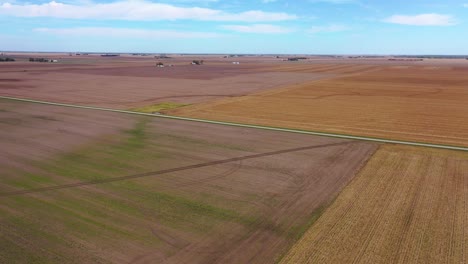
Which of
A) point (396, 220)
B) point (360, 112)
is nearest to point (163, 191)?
point (396, 220)

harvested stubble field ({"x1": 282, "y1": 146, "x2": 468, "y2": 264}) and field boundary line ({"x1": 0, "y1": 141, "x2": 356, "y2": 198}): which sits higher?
field boundary line ({"x1": 0, "y1": 141, "x2": 356, "y2": 198})

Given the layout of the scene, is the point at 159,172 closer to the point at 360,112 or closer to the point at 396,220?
the point at 396,220

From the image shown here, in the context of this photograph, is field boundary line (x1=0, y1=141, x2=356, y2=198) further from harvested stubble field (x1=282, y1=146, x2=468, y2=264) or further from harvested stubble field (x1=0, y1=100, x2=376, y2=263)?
harvested stubble field (x1=282, y1=146, x2=468, y2=264)

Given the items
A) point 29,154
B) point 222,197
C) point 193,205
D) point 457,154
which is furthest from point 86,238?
point 457,154

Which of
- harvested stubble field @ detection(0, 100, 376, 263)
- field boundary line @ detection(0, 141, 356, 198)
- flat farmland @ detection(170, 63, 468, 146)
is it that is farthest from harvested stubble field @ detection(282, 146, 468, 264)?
flat farmland @ detection(170, 63, 468, 146)

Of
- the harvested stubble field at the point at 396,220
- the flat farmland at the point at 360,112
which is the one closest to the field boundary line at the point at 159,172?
the harvested stubble field at the point at 396,220

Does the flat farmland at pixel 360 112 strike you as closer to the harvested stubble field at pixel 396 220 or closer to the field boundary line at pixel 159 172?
the field boundary line at pixel 159 172
